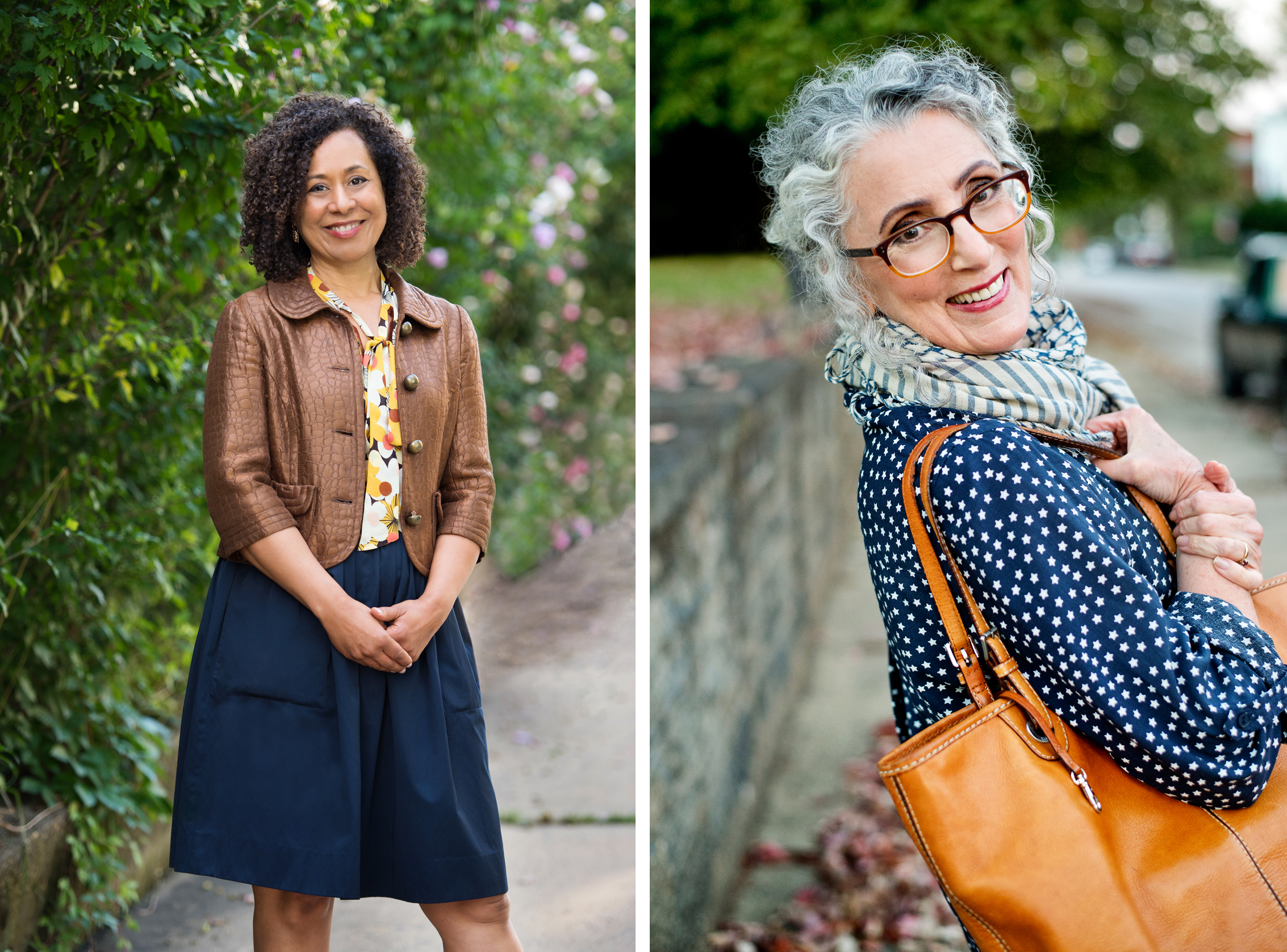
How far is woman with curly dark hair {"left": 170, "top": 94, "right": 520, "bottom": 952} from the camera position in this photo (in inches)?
68.9

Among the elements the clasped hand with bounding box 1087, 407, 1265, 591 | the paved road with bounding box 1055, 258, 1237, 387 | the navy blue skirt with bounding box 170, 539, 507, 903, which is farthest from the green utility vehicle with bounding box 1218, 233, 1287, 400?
the navy blue skirt with bounding box 170, 539, 507, 903

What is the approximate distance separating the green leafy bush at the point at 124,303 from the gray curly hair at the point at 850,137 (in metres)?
1.01

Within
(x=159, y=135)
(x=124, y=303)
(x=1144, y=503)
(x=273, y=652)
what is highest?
(x=159, y=135)

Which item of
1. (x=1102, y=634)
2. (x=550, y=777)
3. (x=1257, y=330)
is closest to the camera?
(x=1102, y=634)

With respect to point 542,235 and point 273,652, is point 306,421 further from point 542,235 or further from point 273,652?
point 542,235

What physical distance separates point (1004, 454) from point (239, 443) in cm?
110

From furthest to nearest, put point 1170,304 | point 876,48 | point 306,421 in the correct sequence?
point 1170,304
point 876,48
point 306,421

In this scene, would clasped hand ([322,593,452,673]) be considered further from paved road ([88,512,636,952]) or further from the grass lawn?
the grass lawn

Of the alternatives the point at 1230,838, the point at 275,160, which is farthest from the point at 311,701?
the point at 1230,838

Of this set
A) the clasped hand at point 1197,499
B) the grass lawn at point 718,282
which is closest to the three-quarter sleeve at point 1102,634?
the clasped hand at point 1197,499

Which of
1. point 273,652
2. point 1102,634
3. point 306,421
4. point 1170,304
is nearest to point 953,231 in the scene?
point 1102,634

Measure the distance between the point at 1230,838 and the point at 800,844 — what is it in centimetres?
306

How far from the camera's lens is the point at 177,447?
9.69 feet

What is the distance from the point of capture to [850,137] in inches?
64.2
